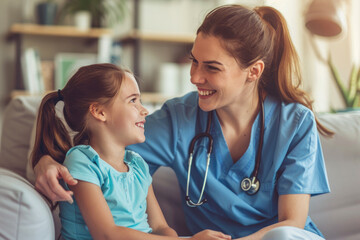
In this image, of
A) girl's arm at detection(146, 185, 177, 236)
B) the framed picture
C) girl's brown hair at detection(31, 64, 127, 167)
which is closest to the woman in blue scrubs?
girl's arm at detection(146, 185, 177, 236)

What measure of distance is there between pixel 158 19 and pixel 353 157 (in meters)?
2.50

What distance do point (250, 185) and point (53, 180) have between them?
588mm

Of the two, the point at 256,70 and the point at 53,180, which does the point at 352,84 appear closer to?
the point at 256,70

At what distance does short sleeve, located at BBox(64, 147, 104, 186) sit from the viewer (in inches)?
48.2

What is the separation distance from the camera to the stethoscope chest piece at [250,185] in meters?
1.51

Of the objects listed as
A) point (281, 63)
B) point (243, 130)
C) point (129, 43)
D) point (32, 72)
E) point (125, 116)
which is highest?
point (281, 63)

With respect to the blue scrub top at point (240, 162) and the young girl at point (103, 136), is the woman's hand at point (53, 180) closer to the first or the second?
the young girl at point (103, 136)

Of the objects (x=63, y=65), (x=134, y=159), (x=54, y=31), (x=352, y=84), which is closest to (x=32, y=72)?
(x=63, y=65)

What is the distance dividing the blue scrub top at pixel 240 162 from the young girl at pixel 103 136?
0.60ft

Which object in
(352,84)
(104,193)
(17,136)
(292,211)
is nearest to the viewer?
(104,193)

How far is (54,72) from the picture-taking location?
141 inches

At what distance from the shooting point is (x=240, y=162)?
60.2 inches

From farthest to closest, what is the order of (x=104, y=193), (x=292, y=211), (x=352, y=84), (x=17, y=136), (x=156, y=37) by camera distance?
(x=156, y=37) → (x=352, y=84) → (x=17, y=136) → (x=292, y=211) → (x=104, y=193)

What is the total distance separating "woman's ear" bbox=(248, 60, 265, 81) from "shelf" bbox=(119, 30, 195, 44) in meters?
2.31
